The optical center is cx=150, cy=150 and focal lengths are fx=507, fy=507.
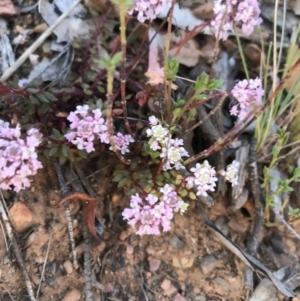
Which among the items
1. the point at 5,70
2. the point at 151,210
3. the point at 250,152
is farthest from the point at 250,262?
the point at 5,70

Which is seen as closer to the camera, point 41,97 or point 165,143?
point 165,143

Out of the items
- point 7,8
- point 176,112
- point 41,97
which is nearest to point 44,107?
point 41,97

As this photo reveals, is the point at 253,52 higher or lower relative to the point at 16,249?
higher

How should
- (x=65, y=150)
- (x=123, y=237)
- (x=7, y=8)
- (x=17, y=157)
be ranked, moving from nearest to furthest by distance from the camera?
(x=17, y=157) → (x=65, y=150) → (x=123, y=237) → (x=7, y=8)

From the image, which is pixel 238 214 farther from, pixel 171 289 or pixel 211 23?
pixel 211 23

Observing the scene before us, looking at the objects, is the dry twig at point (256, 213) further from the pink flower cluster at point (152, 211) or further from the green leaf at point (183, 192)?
the pink flower cluster at point (152, 211)

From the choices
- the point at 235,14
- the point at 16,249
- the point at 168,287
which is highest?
the point at 235,14

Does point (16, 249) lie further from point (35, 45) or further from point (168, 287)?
point (35, 45)

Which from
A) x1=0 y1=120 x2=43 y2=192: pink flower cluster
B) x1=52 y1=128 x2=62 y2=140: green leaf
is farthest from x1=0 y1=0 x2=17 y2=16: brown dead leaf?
x1=0 y1=120 x2=43 y2=192: pink flower cluster
